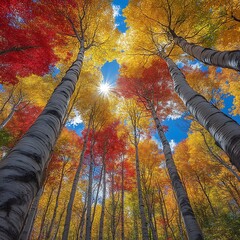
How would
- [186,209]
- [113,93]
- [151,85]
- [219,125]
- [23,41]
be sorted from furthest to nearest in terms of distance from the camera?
[113,93], [151,85], [23,41], [186,209], [219,125]

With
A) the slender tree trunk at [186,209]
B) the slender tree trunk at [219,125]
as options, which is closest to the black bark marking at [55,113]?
the slender tree trunk at [219,125]

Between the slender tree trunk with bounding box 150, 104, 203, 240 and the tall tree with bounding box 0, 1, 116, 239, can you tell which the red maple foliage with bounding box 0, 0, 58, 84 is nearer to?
the tall tree with bounding box 0, 1, 116, 239

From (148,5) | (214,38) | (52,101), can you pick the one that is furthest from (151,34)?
(52,101)

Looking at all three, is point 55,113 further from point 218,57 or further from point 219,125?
point 218,57

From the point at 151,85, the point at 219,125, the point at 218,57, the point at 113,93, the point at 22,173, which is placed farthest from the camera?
the point at 113,93

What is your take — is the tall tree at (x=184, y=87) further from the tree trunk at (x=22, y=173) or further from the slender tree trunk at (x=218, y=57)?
the tree trunk at (x=22, y=173)

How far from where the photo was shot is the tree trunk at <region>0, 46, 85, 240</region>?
924mm

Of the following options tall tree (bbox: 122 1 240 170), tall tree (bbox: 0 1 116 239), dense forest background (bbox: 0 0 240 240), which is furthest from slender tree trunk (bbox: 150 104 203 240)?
tall tree (bbox: 0 1 116 239)

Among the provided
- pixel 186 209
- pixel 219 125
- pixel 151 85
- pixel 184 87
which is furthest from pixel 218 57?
pixel 151 85

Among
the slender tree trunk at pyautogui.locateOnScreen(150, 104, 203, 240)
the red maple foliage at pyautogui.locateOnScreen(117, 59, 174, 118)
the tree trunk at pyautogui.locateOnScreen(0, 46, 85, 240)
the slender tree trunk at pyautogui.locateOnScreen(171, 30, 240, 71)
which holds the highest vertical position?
the red maple foliage at pyautogui.locateOnScreen(117, 59, 174, 118)

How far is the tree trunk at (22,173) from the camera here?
3.03 ft

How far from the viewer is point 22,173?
119 cm

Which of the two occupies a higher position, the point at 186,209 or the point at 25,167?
the point at 186,209

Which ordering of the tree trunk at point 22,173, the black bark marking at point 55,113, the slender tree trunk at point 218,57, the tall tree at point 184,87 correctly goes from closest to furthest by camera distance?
the tree trunk at point 22,173, the tall tree at point 184,87, the black bark marking at point 55,113, the slender tree trunk at point 218,57
